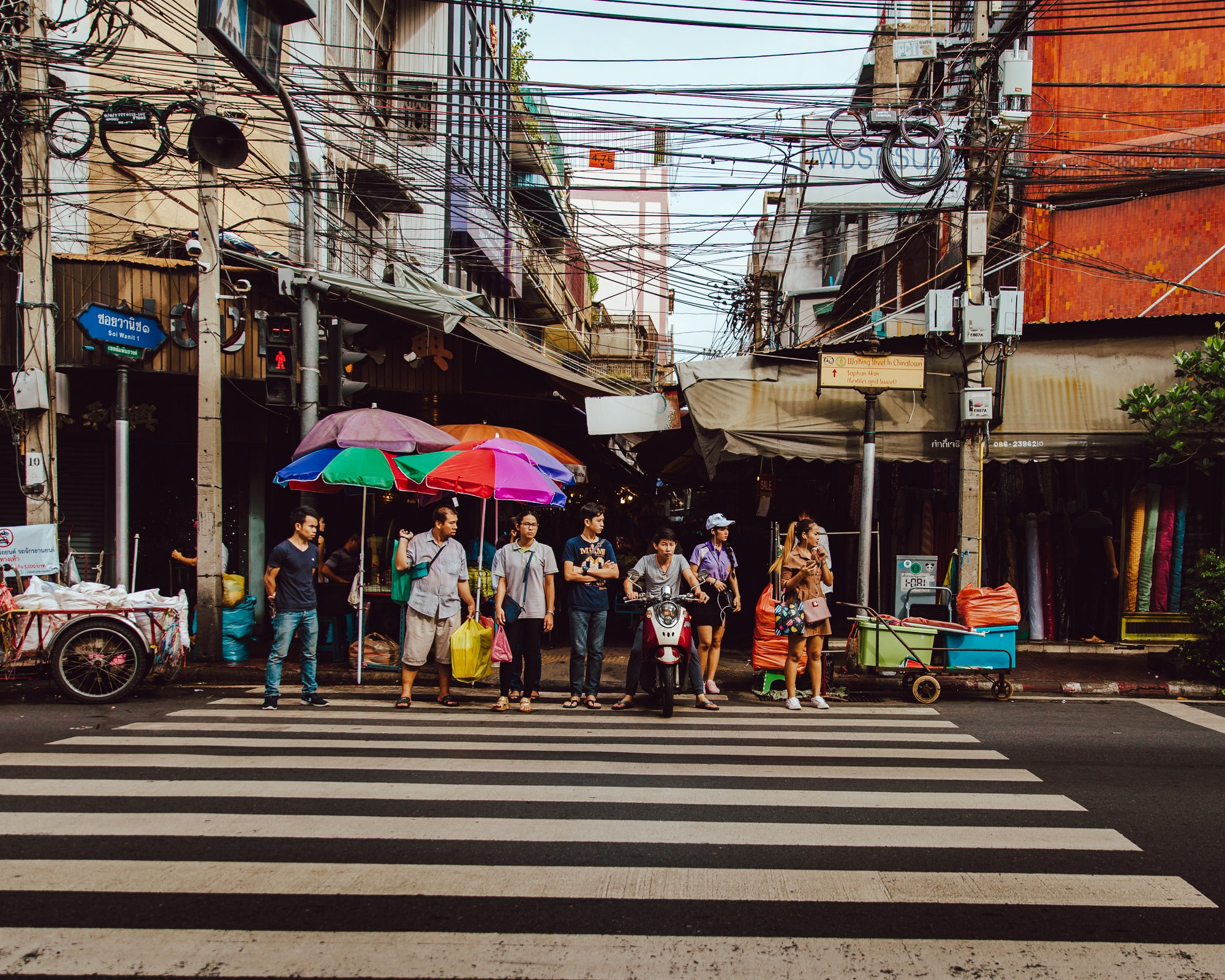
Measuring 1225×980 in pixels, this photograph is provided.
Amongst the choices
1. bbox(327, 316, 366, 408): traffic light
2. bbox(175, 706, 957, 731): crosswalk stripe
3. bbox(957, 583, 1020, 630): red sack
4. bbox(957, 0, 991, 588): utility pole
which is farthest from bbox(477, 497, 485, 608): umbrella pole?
bbox(957, 0, 991, 588): utility pole

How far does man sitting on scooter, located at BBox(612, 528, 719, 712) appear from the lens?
9.06 metres

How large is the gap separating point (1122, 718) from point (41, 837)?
359 inches

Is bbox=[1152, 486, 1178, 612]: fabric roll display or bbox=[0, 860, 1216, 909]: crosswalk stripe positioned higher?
bbox=[1152, 486, 1178, 612]: fabric roll display

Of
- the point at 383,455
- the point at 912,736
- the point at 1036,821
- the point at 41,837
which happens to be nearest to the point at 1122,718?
the point at 912,736

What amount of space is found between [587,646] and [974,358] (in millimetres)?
6567

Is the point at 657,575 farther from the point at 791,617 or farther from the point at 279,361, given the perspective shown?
the point at 279,361

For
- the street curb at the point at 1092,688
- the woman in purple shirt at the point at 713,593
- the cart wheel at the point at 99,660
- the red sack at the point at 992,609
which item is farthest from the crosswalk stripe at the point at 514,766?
the street curb at the point at 1092,688

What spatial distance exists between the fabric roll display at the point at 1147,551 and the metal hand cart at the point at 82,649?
513 inches

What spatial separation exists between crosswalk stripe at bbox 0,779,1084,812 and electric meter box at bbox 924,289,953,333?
7.14m

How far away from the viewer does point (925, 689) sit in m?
9.77

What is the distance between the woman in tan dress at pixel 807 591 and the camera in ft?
30.2

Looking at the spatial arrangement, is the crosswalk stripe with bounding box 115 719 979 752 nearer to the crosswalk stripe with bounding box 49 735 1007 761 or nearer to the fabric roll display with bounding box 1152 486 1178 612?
the crosswalk stripe with bounding box 49 735 1007 761

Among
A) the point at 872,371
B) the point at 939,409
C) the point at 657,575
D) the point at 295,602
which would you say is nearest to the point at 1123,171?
the point at 939,409

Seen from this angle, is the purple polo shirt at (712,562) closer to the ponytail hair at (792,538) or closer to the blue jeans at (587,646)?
the ponytail hair at (792,538)
